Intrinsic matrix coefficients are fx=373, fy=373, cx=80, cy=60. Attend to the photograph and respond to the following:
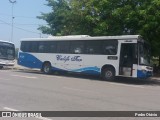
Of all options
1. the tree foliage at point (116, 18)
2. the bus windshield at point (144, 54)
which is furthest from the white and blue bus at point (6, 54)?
the bus windshield at point (144, 54)

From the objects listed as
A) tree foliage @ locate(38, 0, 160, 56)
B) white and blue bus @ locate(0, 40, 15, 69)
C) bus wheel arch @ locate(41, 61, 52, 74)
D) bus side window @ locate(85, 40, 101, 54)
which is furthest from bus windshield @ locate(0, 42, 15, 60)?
bus side window @ locate(85, 40, 101, 54)

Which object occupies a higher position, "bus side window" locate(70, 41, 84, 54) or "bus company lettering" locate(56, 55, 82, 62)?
"bus side window" locate(70, 41, 84, 54)

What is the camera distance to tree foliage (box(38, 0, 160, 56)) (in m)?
24.9

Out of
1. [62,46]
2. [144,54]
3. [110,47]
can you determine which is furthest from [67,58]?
[144,54]

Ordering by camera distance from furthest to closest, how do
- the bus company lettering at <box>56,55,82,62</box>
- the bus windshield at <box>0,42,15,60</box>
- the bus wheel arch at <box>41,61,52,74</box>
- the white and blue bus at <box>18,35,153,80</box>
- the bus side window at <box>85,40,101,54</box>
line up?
the bus windshield at <box>0,42,15,60</box> → the bus wheel arch at <box>41,61,52,74</box> → the bus company lettering at <box>56,55,82,62</box> → the bus side window at <box>85,40,101,54</box> → the white and blue bus at <box>18,35,153,80</box>

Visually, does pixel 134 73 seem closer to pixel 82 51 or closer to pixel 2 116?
pixel 82 51

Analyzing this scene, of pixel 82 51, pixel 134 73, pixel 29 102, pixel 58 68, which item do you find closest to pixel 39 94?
pixel 29 102

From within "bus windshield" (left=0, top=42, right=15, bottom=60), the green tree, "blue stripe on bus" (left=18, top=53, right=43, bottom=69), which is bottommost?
"blue stripe on bus" (left=18, top=53, right=43, bottom=69)

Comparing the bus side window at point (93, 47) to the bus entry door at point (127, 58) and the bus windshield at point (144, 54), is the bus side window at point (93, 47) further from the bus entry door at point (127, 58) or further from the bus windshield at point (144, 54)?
the bus windshield at point (144, 54)

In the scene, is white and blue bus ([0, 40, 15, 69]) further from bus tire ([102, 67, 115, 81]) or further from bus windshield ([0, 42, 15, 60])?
bus tire ([102, 67, 115, 81])

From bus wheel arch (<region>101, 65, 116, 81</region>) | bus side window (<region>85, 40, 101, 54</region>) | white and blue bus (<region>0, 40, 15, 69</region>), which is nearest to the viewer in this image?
bus wheel arch (<region>101, 65, 116, 81</region>)

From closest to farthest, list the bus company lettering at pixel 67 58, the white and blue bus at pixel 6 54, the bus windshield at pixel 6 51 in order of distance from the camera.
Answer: the bus company lettering at pixel 67 58, the white and blue bus at pixel 6 54, the bus windshield at pixel 6 51

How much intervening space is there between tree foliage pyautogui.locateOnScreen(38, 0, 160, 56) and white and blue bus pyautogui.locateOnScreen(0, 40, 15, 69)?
20.0 feet

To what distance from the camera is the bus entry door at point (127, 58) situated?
874 inches
